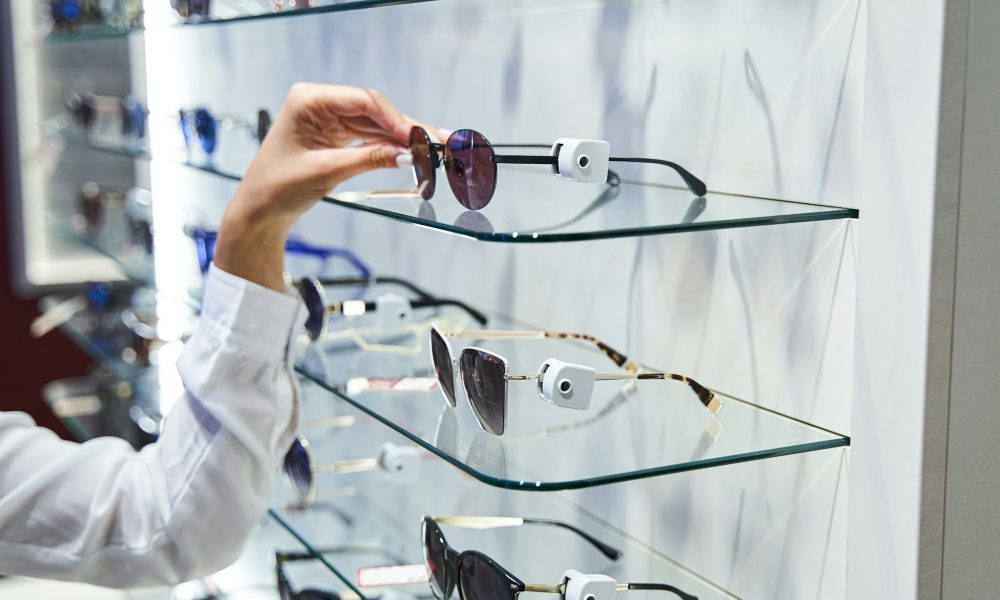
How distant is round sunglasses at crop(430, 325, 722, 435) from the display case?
13 mm

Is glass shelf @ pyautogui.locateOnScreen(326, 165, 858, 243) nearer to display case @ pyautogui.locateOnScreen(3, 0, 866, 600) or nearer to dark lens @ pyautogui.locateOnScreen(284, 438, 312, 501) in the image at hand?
display case @ pyautogui.locateOnScreen(3, 0, 866, 600)

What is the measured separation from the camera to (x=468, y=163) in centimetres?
83

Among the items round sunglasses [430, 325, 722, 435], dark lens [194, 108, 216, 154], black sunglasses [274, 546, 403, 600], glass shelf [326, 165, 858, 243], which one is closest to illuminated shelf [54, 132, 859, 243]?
glass shelf [326, 165, 858, 243]

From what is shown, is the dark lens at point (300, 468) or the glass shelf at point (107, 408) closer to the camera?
the dark lens at point (300, 468)

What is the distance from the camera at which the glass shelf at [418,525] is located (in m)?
1.06

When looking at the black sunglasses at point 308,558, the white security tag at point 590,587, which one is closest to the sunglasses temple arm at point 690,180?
the white security tag at point 590,587

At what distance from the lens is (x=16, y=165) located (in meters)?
3.10

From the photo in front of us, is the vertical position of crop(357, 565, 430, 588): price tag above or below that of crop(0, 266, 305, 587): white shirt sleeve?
below

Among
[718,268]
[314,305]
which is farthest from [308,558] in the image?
[718,268]

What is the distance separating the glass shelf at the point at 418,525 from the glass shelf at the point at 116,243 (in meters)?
0.55

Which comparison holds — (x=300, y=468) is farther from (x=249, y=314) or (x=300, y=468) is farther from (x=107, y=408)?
(x=107, y=408)

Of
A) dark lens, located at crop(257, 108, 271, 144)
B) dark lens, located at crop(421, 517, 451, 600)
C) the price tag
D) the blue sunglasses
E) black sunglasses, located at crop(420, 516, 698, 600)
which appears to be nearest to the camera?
black sunglasses, located at crop(420, 516, 698, 600)

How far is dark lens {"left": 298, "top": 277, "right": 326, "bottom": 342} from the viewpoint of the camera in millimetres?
1254

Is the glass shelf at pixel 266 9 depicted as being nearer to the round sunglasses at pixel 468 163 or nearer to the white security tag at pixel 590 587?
the round sunglasses at pixel 468 163
